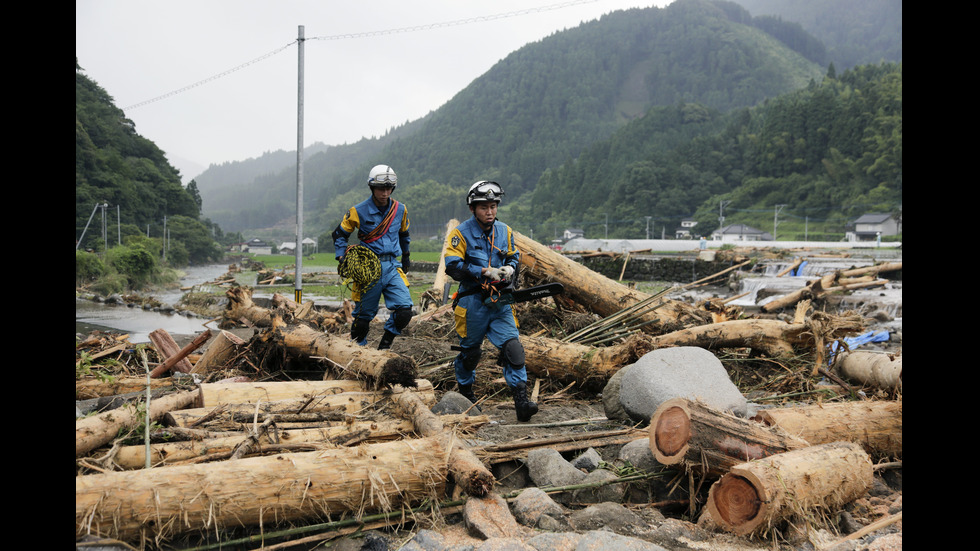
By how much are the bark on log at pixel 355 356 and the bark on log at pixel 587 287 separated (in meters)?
3.25

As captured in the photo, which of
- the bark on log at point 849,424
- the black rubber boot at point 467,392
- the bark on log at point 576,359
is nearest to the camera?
the bark on log at point 849,424

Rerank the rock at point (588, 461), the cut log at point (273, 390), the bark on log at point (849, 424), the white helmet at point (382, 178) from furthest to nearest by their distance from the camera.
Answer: the white helmet at point (382, 178), the cut log at point (273, 390), the bark on log at point (849, 424), the rock at point (588, 461)

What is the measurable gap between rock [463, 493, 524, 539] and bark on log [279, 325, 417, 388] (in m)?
1.77

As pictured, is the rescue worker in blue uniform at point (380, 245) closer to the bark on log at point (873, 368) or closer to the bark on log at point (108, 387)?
the bark on log at point (108, 387)

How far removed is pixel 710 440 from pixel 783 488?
0.52m

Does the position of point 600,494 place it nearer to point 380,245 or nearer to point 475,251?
point 475,251

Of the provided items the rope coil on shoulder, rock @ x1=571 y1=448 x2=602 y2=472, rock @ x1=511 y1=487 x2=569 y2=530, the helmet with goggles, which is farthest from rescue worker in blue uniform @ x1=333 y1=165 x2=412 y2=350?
rock @ x1=511 y1=487 x2=569 y2=530

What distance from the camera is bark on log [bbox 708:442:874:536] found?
11.0 ft

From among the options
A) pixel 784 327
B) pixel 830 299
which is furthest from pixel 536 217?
pixel 784 327

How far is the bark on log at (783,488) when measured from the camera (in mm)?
3348

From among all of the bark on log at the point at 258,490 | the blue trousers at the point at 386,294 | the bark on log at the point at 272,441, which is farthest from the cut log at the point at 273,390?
the blue trousers at the point at 386,294

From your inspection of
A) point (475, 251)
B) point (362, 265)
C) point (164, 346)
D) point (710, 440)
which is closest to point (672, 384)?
point (710, 440)

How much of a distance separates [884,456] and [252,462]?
4.53 metres

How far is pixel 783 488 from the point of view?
337 cm
